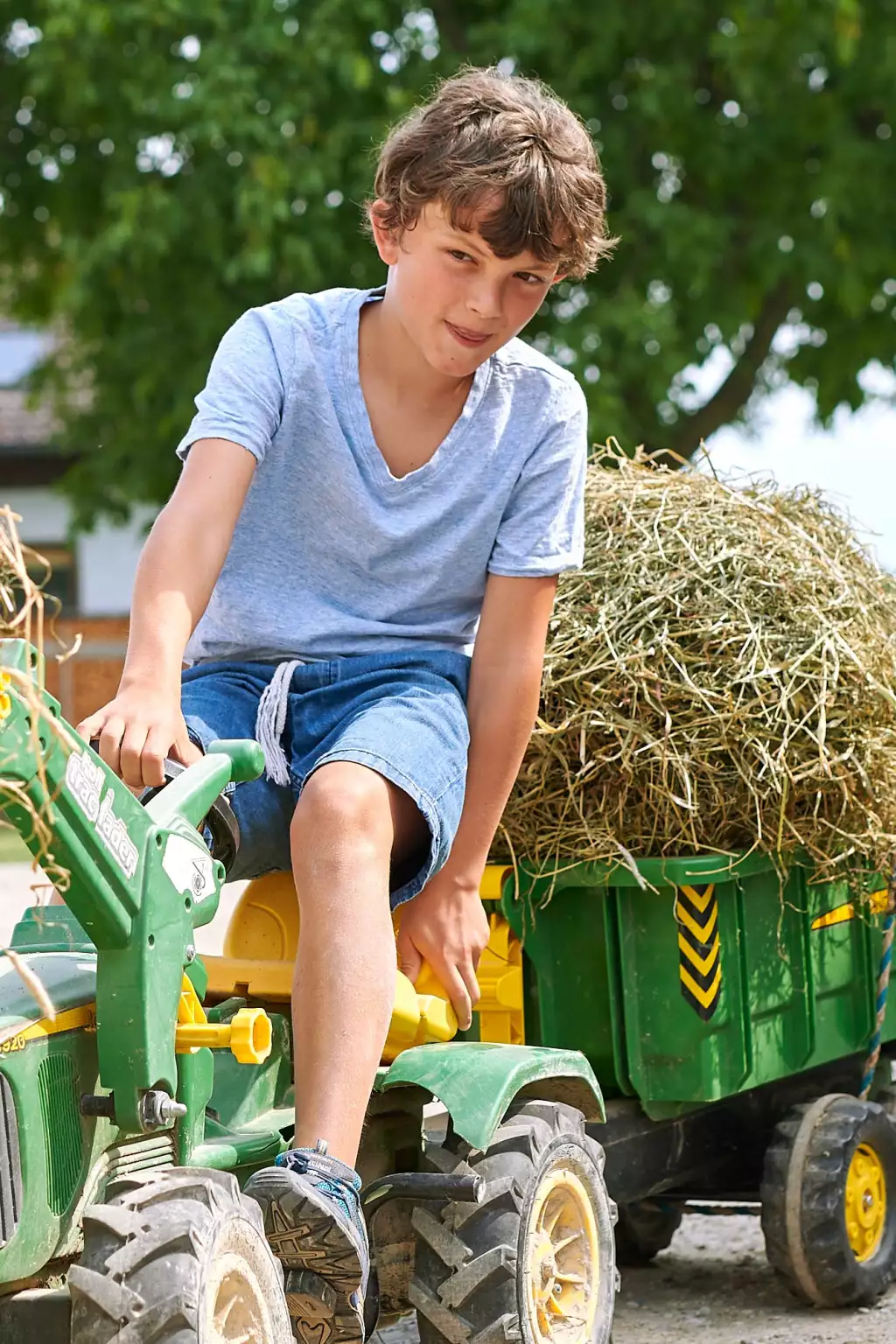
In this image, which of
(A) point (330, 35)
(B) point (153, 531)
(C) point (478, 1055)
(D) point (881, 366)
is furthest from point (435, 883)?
(D) point (881, 366)

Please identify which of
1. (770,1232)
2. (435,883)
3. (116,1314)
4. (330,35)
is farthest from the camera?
(330,35)

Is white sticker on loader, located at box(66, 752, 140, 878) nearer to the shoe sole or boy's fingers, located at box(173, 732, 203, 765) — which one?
boy's fingers, located at box(173, 732, 203, 765)

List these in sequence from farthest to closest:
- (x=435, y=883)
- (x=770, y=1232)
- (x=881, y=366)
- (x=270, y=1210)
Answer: (x=881, y=366), (x=770, y=1232), (x=435, y=883), (x=270, y=1210)

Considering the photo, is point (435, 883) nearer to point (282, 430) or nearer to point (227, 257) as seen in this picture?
point (282, 430)

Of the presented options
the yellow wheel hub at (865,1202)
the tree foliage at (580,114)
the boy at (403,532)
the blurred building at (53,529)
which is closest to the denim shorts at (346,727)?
the boy at (403,532)

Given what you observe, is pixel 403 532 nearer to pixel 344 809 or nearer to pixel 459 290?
pixel 459 290

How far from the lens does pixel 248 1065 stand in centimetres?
292

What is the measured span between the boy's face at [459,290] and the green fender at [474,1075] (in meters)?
1.11

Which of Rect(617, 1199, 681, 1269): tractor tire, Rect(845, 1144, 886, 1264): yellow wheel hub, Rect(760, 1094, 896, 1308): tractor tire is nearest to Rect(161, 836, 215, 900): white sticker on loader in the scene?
Rect(760, 1094, 896, 1308): tractor tire

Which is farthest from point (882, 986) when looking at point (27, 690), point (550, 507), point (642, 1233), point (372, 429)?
point (27, 690)

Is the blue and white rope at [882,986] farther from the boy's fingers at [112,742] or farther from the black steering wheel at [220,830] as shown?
the boy's fingers at [112,742]

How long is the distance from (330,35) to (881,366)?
4.71m

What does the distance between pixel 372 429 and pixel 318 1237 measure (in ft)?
4.53

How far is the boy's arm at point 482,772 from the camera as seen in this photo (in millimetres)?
3156
